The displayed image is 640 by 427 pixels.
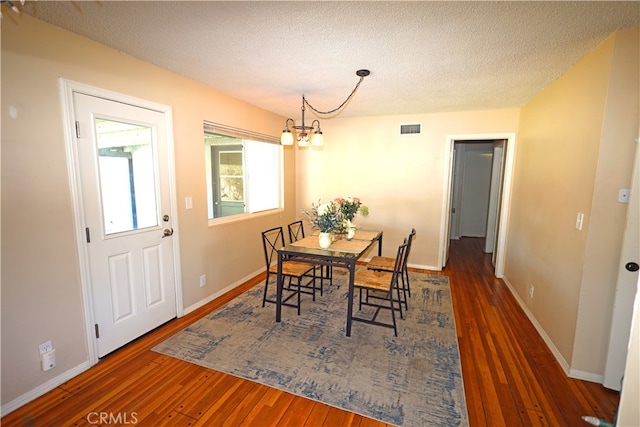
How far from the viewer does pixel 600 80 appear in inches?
81.7

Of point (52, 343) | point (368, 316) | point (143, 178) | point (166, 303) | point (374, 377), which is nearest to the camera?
point (52, 343)

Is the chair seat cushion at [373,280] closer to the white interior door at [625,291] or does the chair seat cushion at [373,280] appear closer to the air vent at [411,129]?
the white interior door at [625,291]

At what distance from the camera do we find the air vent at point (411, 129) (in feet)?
14.6

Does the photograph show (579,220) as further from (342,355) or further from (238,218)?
(238,218)

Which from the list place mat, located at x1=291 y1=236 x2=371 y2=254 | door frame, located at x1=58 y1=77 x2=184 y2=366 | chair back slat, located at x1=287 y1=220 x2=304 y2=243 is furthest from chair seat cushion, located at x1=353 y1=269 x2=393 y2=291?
door frame, located at x1=58 y1=77 x2=184 y2=366

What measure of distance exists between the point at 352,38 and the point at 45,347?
3007 mm

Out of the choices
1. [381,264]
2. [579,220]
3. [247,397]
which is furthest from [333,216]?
[579,220]

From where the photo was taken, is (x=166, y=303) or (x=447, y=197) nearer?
(x=166, y=303)

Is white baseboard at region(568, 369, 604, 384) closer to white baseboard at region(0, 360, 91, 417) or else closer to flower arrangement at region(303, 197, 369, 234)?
flower arrangement at region(303, 197, 369, 234)

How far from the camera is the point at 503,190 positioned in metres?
4.28

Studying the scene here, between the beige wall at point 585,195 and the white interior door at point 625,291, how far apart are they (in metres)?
0.08

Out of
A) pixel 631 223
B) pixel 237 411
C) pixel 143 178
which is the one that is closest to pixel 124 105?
pixel 143 178

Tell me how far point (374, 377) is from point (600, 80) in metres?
2.71

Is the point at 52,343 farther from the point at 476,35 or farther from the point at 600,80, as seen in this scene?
the point at 600,80
